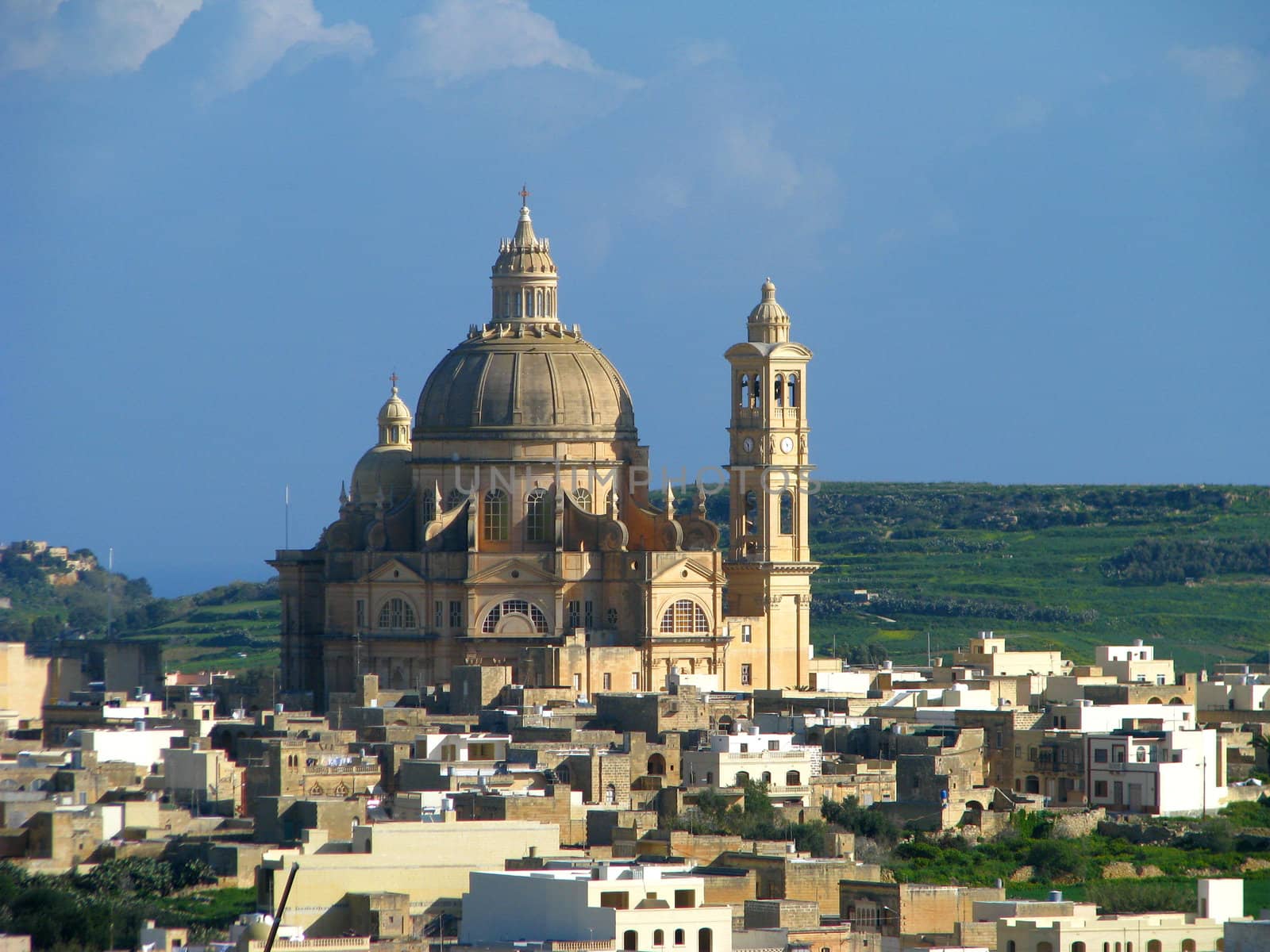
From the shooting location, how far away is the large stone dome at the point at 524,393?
106 m

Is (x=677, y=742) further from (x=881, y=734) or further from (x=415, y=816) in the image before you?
(x=415, y=816)

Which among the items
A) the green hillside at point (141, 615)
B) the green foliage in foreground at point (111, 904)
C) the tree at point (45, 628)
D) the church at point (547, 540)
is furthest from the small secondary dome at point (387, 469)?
the green foliage in foreground at point (111, 904)

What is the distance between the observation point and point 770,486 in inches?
4254

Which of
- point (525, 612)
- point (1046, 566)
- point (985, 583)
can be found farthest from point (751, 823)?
point (1046, 566)

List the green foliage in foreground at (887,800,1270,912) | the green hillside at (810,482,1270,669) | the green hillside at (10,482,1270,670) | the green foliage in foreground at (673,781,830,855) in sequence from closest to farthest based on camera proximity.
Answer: the green foliage in foreground at (887,800,1270,912), the green foliage in foreground at (673,781,830,855), the green hillside at (10,482,1270,670), the green hillside at (810,482,1270,669)

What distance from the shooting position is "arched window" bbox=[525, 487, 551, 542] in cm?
10581

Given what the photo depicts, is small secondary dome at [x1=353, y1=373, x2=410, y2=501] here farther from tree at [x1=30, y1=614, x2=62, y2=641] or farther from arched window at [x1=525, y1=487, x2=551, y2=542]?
tree at [x1=30, y1=614, x2=62, y2=641]

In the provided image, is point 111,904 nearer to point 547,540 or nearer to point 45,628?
point 547,540

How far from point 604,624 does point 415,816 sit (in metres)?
35.6

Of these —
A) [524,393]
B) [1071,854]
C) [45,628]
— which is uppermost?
[524,393]

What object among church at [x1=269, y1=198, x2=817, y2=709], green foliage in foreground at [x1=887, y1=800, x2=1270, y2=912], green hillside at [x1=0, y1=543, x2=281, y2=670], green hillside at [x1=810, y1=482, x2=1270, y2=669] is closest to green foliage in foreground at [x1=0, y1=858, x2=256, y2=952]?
green foliage in foreground at [x1=887, y1=800, x2=1270, y2=912]

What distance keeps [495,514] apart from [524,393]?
10.2 ft

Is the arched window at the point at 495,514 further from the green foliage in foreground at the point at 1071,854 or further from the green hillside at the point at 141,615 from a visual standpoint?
the green foliage in foreground at the point at 1071,854

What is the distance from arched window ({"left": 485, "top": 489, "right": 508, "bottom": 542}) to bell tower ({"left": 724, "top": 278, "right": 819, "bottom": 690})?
615 centimetres
